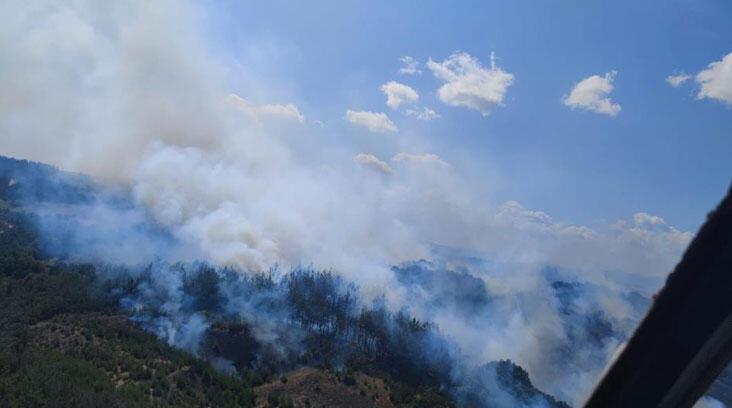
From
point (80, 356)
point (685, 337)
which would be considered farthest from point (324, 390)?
point (685, 337)

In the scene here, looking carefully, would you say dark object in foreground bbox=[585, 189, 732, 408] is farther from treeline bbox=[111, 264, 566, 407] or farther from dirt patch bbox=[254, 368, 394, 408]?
treeline bbox=[111, 264, 566, 407]

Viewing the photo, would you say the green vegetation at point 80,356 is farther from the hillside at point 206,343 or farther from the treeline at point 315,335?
the treeline at point 315,335

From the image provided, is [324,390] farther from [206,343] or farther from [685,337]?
[685,337]

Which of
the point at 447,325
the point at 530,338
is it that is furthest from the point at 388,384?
the point at 530,338

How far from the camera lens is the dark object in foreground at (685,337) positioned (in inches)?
108

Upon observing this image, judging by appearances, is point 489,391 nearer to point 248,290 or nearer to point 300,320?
point 300,320

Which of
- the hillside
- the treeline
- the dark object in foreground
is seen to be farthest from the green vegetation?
the dark object in foreground

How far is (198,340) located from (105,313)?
52.8ft

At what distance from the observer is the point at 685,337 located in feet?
9.43

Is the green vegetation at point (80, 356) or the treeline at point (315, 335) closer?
the green vegetation at point (80, 356)

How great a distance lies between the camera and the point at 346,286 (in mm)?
131625

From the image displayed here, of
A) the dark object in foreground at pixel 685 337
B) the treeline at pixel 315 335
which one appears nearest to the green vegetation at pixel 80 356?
the treeline at pixel 315 335

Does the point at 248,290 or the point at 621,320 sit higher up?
the point at 621,320

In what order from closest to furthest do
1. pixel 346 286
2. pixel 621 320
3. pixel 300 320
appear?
pixel 300 320 → pixel 346 286 → pixel 621 320
